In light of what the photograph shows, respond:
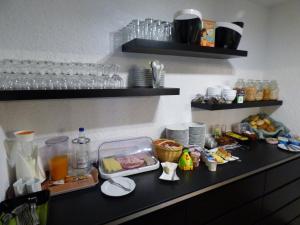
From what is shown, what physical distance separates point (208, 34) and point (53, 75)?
1185 millimetres

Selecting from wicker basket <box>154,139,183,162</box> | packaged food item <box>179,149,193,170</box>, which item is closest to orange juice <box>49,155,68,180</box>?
wicker basket <box>154,139,183,162</box>

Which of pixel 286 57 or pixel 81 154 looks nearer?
pixel 81 154

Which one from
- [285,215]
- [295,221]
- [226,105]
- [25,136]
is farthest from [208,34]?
[295,221]

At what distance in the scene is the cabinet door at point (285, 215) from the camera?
151 cm

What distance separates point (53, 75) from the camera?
1.06 m

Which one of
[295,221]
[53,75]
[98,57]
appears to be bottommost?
[295,221]

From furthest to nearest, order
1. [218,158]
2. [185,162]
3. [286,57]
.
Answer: [286,57], [218,158], [185,162]

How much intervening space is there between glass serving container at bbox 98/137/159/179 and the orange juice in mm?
221

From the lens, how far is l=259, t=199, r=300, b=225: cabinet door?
1.51m

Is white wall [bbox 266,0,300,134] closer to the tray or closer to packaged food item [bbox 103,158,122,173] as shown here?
packaged food item [bbox 103,158,122,173]

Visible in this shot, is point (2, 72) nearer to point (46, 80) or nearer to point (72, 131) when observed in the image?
point (46, 80)

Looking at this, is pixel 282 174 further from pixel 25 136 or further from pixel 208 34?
pixel 25 136

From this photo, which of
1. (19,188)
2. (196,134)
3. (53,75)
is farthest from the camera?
(196,134)

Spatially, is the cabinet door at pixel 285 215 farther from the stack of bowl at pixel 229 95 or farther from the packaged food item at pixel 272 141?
the stack of bowl at pixel 229 95
